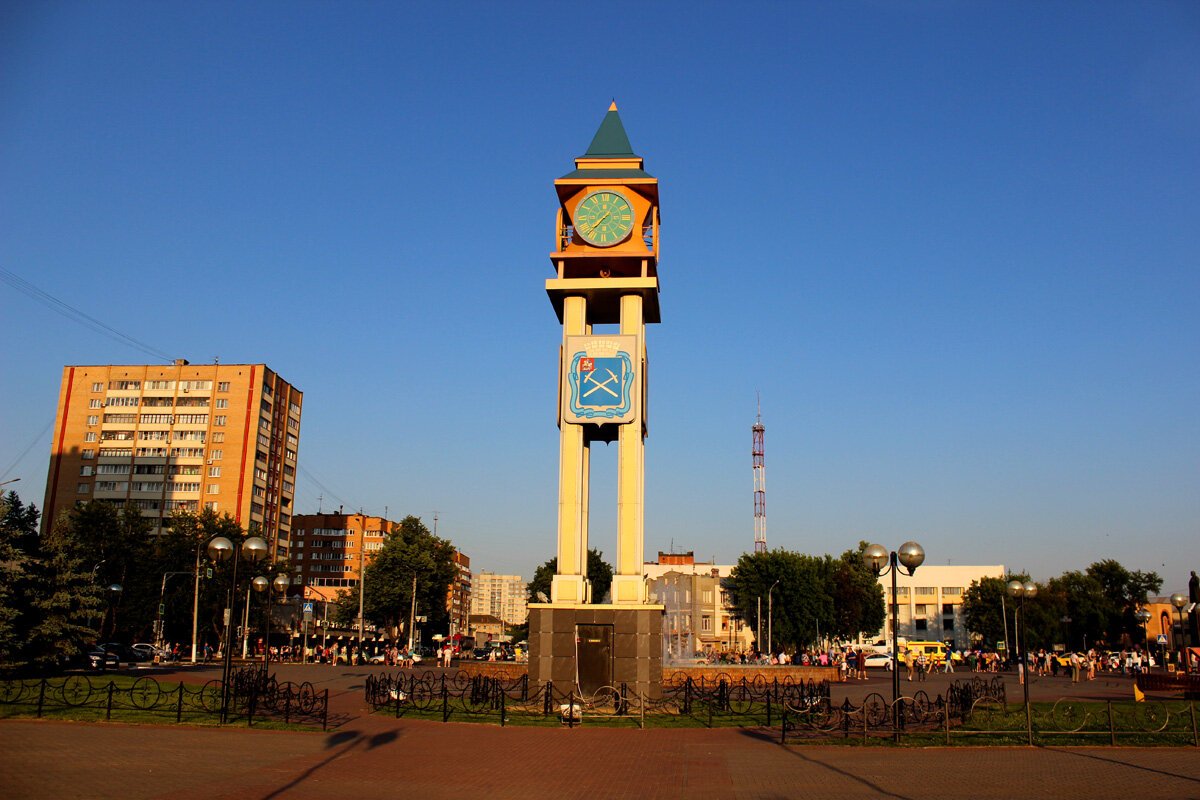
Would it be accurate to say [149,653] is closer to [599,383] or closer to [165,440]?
[599,383]

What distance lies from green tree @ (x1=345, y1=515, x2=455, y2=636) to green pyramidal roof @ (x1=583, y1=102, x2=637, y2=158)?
176ft

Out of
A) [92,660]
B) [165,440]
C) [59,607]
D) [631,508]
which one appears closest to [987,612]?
[631,508]

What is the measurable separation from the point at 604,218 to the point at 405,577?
5471cm

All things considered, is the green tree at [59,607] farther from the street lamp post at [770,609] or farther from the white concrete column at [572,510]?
the street lamp post at [770,609]

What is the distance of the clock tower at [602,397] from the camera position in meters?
28.9

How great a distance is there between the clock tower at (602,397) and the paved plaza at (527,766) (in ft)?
18.6

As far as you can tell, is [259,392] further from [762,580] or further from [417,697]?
[417,697]

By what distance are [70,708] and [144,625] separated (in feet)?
176

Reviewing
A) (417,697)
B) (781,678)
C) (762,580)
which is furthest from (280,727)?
(762,580)

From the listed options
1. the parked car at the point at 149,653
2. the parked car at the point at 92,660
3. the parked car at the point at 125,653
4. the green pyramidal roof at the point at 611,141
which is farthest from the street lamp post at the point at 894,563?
the parked car at the point at 149,653

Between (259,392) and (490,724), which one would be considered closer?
(490,724)

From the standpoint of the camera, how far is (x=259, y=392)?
10162 cm

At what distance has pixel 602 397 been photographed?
103 feet

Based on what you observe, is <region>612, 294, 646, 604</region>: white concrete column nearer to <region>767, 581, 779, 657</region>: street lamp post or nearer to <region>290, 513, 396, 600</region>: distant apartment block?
<region>767, 581, 779, 657</region>: street lamp post
